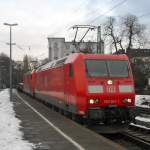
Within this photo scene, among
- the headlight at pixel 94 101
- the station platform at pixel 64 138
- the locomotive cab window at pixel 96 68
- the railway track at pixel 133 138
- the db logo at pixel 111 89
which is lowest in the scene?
the railway track at pixel 133 138

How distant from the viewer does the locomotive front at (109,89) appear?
18016 mm

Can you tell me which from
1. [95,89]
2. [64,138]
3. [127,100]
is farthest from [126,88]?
[64,138]

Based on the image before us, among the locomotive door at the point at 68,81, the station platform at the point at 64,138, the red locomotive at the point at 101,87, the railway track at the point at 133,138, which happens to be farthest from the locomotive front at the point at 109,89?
the station platform at the point at 64,138

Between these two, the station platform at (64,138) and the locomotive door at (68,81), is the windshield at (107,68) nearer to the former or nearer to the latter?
the locomotive door at (68,81)

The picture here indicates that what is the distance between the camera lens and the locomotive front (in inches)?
709

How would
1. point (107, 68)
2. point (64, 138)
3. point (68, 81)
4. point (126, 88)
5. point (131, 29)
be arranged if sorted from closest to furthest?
point (64, 138) < point (126, 88) < point (107, 68) < point (68, 81) < point (131, 29)

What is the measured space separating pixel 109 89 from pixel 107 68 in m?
0.99

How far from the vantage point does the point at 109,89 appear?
1850 centimetres

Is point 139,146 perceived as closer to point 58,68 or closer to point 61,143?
point 61,143

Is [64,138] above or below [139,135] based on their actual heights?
above

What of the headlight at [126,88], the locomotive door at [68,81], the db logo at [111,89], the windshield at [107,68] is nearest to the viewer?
the db logo at [111,89]

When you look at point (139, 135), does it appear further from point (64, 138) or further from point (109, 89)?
point (64, 138)

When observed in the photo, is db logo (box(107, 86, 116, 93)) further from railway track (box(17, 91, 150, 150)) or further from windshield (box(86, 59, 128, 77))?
railway track (box(17, 91, 150, 150))

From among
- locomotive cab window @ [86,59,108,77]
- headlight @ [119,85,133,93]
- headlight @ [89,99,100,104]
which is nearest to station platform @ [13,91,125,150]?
headlight @ [89,99,100,104]
